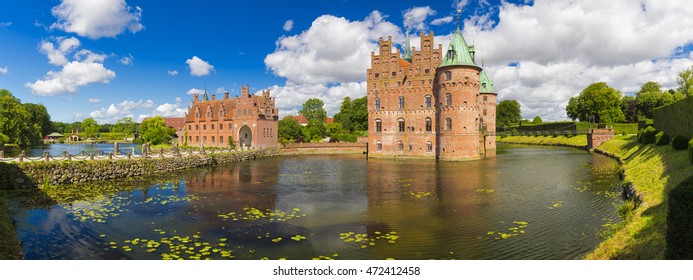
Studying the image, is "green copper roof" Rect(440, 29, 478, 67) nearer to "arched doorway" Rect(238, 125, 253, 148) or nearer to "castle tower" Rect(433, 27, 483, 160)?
"castle tower" Rect(433, 27, 483, 160)

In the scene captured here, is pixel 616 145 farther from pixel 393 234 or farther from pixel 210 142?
pixel 210 142

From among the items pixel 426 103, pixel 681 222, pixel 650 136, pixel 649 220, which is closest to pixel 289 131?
Result: pixel 426 103

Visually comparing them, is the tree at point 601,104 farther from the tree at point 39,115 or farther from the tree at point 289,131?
the tree at point 39,115

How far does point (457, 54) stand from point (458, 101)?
5322 mm

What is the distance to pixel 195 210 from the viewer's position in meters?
17.4

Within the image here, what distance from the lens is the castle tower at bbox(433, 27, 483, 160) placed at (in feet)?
140

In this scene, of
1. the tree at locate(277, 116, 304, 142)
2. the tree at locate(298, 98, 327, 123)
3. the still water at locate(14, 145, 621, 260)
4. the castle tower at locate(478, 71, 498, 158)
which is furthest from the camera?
the tree at locate(298, 98, 327, 123)

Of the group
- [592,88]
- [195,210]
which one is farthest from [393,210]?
[592,88]

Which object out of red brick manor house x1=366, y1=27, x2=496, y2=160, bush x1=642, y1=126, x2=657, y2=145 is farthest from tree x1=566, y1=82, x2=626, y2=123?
bush x1=642, y1=126, x2=657, y2=145

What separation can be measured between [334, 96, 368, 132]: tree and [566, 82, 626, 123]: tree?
4749 cm

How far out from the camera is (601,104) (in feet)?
255

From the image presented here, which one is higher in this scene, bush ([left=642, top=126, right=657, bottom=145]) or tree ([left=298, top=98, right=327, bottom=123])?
tree ([left=298, top=98, right=327, bottom=123])

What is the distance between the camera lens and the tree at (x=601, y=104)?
7688cm

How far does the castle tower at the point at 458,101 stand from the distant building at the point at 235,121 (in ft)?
92.3
